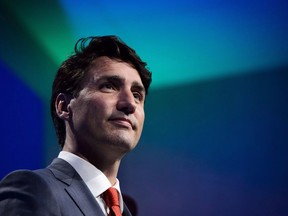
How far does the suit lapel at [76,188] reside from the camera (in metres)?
0.98

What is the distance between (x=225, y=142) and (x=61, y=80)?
3.73 ft

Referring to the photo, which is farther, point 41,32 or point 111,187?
point 41,32

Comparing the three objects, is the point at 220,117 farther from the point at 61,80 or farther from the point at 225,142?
the point at 61,80

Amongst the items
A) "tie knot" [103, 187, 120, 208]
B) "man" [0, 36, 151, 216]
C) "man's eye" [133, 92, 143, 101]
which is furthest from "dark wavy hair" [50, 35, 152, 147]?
"tie knot" [103, 187, 120, 208]

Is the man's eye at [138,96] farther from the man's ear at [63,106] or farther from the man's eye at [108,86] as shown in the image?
the man's ear at [63,106]

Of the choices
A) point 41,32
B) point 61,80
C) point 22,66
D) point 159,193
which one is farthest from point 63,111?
point 159,193

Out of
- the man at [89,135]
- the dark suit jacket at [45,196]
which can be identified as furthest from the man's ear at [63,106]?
the dark suit jacket at [45,196]

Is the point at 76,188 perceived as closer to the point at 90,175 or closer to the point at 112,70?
the point at 90,175

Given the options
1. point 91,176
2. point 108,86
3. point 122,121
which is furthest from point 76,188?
point 108,86

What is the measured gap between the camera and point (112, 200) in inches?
43.2

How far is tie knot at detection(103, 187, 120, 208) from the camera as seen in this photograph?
3.58 feet

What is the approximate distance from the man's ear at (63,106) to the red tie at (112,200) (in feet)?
0.86

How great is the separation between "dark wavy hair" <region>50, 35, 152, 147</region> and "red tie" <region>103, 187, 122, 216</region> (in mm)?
256

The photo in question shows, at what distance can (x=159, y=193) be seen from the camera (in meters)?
2.22
